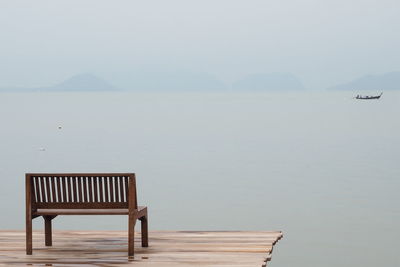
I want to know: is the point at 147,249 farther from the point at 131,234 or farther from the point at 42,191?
the point at 42,191

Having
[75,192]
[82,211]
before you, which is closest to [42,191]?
[75,192]

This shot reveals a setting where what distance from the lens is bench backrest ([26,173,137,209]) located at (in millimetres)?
8523

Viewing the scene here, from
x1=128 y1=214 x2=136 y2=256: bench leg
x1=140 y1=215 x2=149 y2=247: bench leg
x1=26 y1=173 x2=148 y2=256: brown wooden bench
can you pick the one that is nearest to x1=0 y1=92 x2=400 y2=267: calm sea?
x1=140 y1=215 x2=149 y2=247: bench leg

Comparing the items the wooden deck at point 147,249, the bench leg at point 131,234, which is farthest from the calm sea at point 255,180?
the bench leg at point 131,234

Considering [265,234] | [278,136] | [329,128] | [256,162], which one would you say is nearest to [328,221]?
[265,234]

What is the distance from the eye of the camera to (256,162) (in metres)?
31.2

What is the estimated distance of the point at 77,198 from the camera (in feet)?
28.3

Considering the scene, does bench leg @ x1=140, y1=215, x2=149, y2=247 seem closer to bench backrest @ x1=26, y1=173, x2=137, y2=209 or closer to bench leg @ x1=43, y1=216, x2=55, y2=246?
bench backrest @ x1=26, y1=173, x2=137, y2=209

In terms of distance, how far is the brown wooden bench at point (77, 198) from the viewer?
8508 millimetres

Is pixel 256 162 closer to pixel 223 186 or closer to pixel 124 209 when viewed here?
pixel 223 186

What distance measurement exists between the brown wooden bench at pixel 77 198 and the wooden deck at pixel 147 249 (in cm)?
28

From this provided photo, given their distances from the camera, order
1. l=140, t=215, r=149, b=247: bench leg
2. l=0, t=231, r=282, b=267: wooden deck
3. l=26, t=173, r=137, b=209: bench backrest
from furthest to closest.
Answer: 1. l=140, t=215, r=149, b=247: bench leg
2. l=26, t=173, r=137, b=209: bench backrest
3. l=0, t=231, r=282, b=267: wooden deck

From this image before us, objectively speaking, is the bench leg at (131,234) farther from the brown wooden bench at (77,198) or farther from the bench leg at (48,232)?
the bench leg at (48,232)

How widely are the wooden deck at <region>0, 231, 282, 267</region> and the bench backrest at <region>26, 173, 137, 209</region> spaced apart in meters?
0.48
